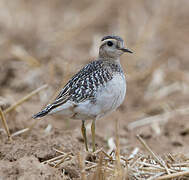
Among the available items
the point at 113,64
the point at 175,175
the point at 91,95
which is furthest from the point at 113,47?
the point at 175,175

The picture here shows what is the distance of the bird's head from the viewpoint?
5.21 metres

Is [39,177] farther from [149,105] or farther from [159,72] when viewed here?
[159,72]

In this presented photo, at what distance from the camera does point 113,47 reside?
5.25 meters

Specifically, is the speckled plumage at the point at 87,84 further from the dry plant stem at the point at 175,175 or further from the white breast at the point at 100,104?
the dry plant stem at the point at 175,175

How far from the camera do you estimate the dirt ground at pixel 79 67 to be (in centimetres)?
517

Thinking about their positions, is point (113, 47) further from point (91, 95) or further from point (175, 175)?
point (175, 175)

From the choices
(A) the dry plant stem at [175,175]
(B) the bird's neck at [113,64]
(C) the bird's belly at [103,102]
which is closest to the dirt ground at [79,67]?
(C) the bird's belly at [103,102]

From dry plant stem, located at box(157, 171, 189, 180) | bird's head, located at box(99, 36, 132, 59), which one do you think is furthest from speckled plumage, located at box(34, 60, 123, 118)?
dry plant stem, located at box(157, 171, 189, 180)

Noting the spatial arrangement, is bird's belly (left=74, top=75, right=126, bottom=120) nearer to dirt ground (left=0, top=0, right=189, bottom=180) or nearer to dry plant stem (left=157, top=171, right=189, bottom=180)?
dirt ground (left=0, top=0, right=189, bottom=180)

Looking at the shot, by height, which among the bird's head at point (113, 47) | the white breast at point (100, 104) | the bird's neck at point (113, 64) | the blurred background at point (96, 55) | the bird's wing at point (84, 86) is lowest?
the white breast at point (100, 104)

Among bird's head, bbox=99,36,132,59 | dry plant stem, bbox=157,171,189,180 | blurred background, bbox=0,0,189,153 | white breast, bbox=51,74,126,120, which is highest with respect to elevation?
blurred background, bbox=0,0,189,153

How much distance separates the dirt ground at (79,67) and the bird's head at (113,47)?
0.88m

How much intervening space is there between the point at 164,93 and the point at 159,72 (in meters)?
0.75

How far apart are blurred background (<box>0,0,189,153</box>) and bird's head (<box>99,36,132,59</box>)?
902mm
